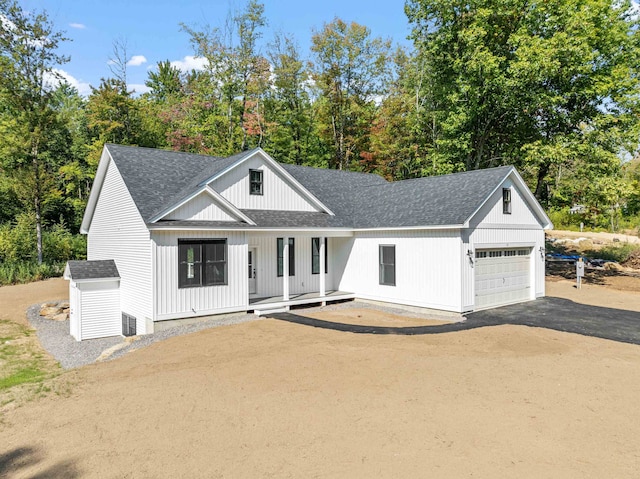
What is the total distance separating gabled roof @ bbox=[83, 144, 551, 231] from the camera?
14367mm

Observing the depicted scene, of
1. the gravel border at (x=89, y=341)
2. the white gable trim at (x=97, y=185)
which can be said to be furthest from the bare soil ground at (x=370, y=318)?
the white gable trim at (x=97, y=185)

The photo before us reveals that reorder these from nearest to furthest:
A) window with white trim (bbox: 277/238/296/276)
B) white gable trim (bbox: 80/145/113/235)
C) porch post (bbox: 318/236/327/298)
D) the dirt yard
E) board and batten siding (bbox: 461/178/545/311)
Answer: the dirt yard → board and batten siding (bbox: 461/178/545/311) → white gable trim (bbox: 80/145/113/235) → porch post (bbox: 318/236/327/298) → window with white trim (bbox: 277/238/296/276)

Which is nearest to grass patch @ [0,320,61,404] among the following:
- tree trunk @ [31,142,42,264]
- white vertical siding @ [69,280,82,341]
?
white vertical siding @ [69,280,82,341]

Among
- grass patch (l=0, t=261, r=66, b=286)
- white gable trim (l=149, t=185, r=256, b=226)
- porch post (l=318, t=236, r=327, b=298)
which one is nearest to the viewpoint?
white gable trim (l=149, t=185, r=256, b=226)

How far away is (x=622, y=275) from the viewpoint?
25641mm

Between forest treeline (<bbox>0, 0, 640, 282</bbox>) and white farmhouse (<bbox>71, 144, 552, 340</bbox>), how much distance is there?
10.4m

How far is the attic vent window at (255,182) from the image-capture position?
54.1 feet

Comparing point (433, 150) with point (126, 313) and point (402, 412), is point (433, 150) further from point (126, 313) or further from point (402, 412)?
point (402, 412)

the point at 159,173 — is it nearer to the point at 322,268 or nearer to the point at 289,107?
the point at 322,268

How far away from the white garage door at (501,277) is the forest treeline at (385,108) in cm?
889

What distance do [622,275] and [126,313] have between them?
92.2 feet

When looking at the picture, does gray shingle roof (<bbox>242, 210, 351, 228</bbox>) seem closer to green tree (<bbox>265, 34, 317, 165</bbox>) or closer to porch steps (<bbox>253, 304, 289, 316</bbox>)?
porch steps (<bbox>253, 304, 289, 316</bbox>)

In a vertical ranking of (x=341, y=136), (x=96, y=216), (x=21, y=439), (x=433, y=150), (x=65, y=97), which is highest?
(x=65, y=97)

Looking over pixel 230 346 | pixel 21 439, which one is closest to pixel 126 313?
pixel 230 346
